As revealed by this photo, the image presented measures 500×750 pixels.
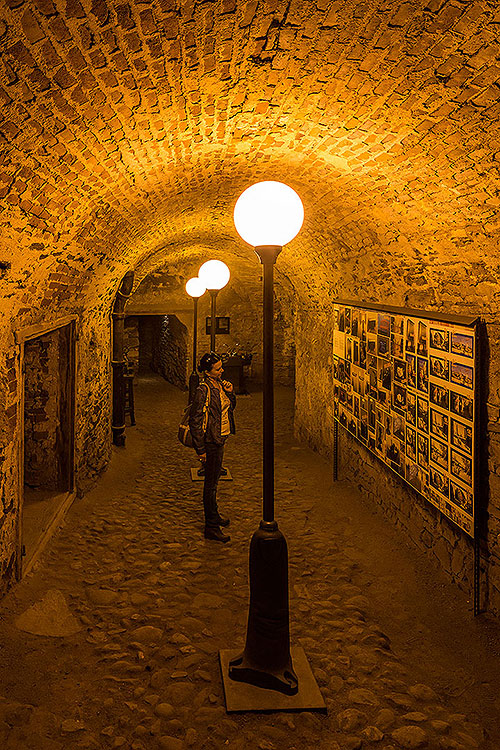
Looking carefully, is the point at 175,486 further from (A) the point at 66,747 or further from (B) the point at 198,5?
(B) the point at 198,5

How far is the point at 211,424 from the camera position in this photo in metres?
5.48

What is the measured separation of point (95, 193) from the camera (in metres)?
3.96

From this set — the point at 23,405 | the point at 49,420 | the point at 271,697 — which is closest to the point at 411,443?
the point at 271,697

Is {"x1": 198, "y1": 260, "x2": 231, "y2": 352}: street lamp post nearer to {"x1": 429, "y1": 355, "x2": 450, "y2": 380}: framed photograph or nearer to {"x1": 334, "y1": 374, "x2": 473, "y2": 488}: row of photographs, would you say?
{"x1": 334, "y1": 374, "x2": 473, "y2": 488}: row of photographs

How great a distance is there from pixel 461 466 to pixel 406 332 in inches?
55.6

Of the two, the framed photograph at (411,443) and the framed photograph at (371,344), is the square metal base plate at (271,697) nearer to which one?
the framed photograph at (411,443)

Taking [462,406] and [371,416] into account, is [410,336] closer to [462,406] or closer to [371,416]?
[462,406]

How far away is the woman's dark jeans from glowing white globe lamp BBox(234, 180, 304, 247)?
9.01 ft

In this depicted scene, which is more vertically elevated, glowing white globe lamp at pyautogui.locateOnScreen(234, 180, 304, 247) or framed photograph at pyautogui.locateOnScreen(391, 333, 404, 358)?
glowing white globe lamp at pyautogui.locateOnScreen(234, 180, 304, 247)

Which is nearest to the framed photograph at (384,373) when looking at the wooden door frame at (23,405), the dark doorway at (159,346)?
the wooden door frame at (23,405)

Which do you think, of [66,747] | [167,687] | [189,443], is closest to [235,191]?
[189,443]

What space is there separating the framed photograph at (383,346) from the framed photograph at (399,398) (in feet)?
1.23

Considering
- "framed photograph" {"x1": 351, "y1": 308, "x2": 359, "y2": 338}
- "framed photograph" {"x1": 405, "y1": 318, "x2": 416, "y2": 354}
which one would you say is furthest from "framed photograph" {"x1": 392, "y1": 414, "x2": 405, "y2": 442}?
"framed photograph" {"x1": 351, "y1": 308, "x2": 359, "y2": 338}

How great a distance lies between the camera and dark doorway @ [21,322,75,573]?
223 inches
